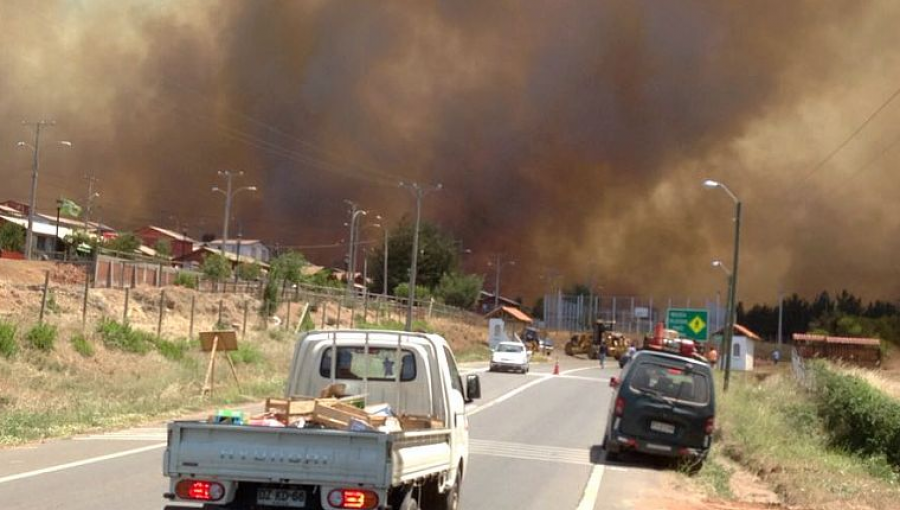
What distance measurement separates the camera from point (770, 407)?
29.4 m

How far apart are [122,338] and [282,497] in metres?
25.1

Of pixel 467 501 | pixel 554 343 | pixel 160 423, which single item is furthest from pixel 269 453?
Result: pixel 554 343

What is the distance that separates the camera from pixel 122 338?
104 ft

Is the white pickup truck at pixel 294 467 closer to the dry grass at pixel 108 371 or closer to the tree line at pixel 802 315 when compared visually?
the dry grass at pixel 108 371

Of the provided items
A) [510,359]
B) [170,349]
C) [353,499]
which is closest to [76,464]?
[353,499]

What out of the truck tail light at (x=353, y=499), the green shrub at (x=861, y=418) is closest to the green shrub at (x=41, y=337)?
the green shrub at (x=861, y=418)

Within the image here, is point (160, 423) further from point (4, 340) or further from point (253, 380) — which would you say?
point (253, 380)

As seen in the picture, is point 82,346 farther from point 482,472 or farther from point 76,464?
point 482,472

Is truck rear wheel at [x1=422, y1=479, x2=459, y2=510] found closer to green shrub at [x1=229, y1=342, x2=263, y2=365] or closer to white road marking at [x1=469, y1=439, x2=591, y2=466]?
white road marking at [x1=469, y1=439, x2=591, y2=466]

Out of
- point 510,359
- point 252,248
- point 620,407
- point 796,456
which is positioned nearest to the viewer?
point 620,407

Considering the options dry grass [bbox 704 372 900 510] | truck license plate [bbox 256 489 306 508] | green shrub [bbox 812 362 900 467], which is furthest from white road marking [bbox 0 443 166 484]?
green shrub [bbox 812 362 900 467]

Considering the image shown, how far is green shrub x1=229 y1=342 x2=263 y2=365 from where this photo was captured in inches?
1340

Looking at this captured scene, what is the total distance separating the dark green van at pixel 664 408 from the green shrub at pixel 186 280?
38.5 meters

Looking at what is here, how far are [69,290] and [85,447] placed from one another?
1101 inches
